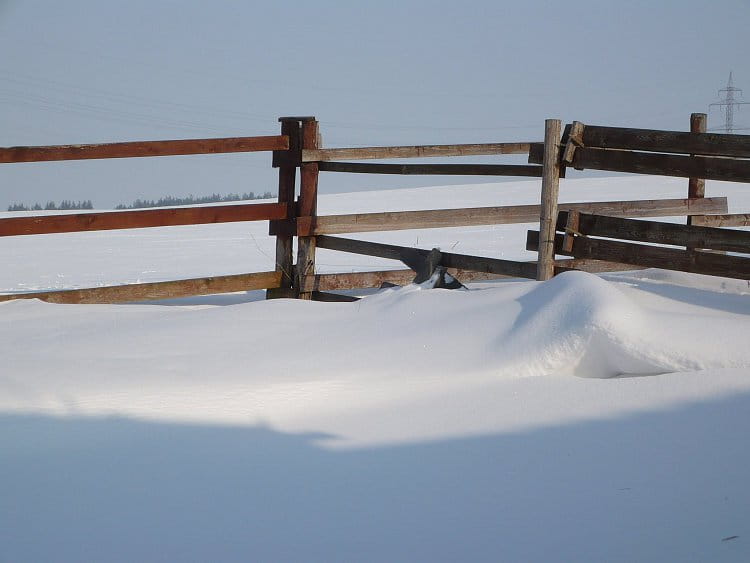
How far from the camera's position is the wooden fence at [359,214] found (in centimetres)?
627

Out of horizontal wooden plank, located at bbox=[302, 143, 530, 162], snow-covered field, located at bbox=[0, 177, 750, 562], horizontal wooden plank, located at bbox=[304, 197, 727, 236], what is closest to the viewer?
snow-covered field, located at bbox=[0, 177, 750, 562]

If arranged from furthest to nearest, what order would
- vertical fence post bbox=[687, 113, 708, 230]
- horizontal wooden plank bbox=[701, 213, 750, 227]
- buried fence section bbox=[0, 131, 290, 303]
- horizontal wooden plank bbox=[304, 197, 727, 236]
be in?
vertical fence post bbox=[687, 113, 708, 230] < horizontal wooden plank bbox=[701, 213, 750, 227] < horizontal wooden plank bbox=[304, 197, 727, 236] < buried fence section bbox=[0, 131, 290, 303]

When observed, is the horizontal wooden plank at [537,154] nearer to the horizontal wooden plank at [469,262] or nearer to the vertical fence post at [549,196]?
the vertical fence post at [549,196]

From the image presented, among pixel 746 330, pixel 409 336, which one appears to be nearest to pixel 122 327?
pixel 409 336

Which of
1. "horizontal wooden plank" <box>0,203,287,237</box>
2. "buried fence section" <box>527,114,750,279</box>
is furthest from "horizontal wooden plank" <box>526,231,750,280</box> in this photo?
"horizontal wooden plank" <box>0,203,287,237</box>

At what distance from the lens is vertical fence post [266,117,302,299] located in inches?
293

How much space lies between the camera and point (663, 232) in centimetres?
605

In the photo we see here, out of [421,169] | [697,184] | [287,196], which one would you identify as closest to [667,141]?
[421,169]

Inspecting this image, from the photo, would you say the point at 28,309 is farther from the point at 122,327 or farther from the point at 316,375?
the point at 316,375

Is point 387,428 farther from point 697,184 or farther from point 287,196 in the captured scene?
point 697,184

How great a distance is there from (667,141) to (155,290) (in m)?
4.12

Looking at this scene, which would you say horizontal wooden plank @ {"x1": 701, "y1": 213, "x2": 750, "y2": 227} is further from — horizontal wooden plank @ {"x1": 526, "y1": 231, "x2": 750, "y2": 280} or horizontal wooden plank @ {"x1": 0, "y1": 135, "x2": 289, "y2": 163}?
horizontal wooden plank @ {"x1": 0, "y1": 135, "x2": 289, "y2": 163}

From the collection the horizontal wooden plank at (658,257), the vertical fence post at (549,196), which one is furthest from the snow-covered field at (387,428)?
the vertical fence post at (549,196)

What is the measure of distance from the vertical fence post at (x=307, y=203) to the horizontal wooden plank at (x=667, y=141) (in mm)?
2308
